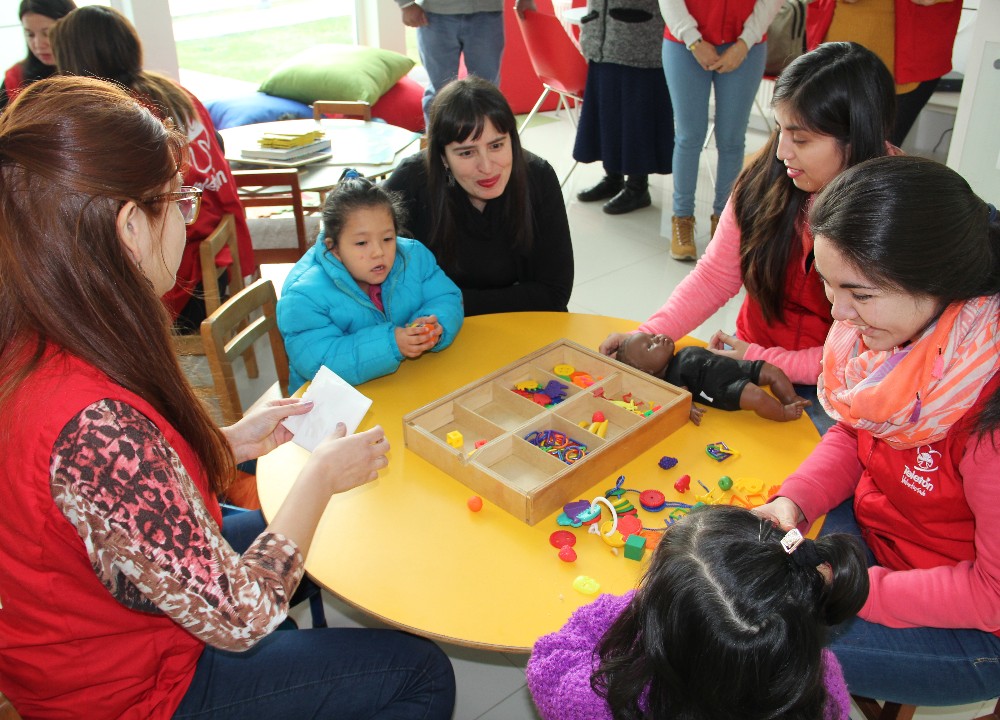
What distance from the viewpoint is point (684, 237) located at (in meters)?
4.20

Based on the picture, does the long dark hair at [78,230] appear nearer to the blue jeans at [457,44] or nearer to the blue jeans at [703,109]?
the blue jeans at [703,109]

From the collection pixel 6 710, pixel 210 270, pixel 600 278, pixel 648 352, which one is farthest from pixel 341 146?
pixel 6 710

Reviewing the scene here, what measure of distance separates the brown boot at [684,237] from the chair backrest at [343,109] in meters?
1.66

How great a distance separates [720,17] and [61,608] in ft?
11.4

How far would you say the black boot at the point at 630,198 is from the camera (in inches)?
191

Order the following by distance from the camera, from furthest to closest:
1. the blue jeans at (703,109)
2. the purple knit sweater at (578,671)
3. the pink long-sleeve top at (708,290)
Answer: the blue jeans at (703,109), the pink long-sleeve top at (708,290), the purple knit sweater at (578,671)

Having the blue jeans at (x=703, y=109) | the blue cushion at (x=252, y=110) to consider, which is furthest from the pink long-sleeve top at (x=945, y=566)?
the blue cushion at (x=252, y=110)

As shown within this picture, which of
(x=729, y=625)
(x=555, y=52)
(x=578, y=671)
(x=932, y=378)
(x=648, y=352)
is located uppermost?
(x=555, y=52)

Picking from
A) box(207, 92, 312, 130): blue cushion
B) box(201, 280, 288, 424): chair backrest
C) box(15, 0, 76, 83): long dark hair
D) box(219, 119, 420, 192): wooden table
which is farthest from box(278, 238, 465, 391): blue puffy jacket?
box(207, 92, 312, 130): blue cushion

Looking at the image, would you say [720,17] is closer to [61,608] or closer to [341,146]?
[341,146]

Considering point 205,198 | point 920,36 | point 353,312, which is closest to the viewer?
point 353,312

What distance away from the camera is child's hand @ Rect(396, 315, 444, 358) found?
6.27 feet

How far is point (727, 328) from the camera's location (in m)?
3.52

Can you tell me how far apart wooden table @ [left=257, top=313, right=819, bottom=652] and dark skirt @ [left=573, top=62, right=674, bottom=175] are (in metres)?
3.04
